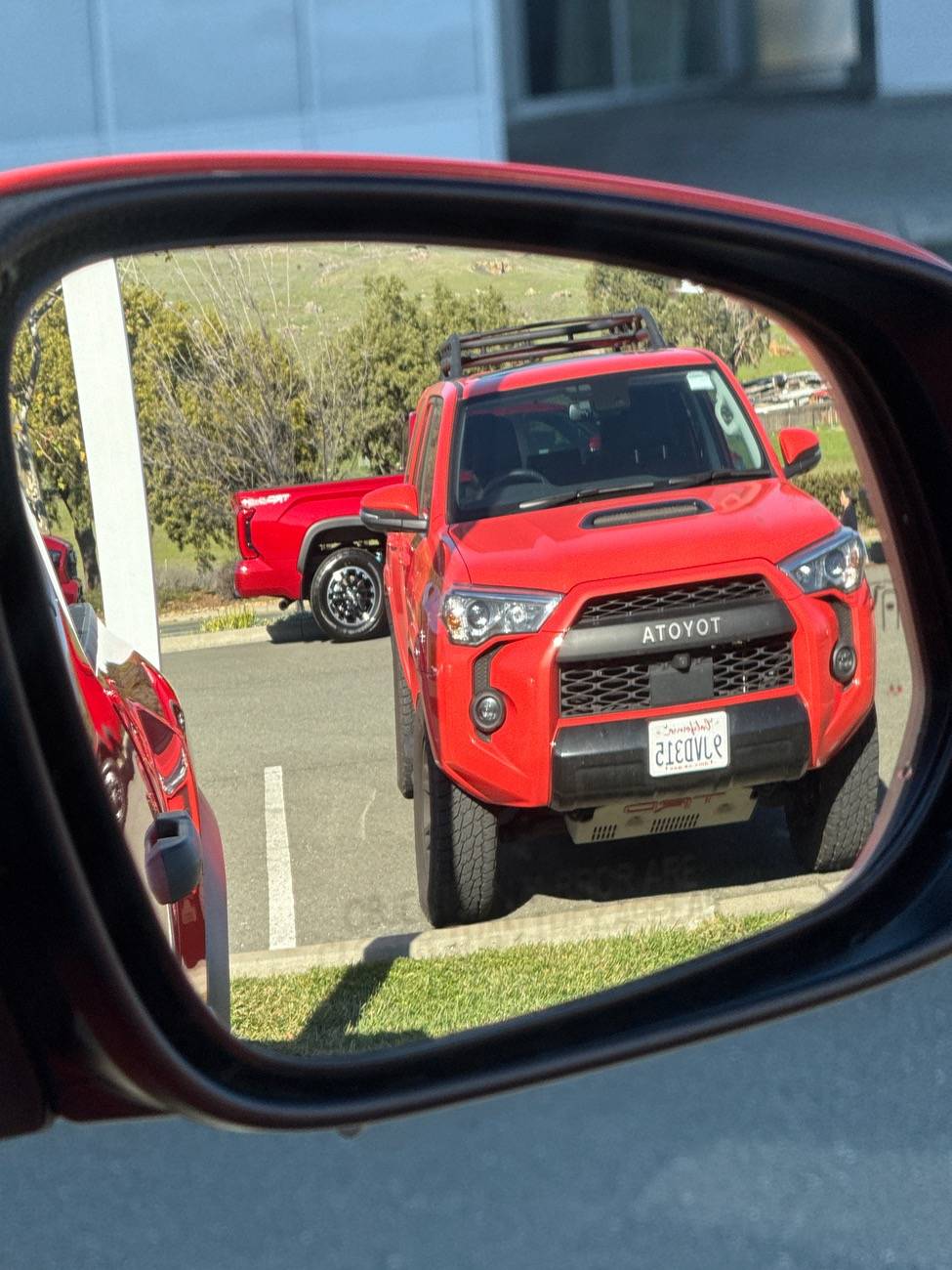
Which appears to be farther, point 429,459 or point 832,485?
point 832,485

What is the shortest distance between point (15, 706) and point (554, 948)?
58 cm

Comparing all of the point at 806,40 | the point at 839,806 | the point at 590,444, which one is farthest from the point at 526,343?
the point at 806,40

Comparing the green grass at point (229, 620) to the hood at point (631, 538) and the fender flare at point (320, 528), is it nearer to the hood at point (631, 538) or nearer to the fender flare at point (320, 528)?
the fender flare at point (320, 528)

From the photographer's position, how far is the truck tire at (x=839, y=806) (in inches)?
52.1

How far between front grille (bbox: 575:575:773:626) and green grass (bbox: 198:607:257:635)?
0.27 m

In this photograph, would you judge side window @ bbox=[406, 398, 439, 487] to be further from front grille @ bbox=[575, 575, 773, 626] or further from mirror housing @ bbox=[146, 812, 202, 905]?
mirror housing @ bbox=[146, 812, 202, 905]

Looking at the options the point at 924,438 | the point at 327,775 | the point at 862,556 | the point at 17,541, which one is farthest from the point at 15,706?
the point at 924,438

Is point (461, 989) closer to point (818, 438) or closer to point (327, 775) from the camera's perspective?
point (327, 775)

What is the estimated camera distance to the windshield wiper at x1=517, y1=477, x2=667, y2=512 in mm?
1274

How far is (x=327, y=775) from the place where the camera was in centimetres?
124

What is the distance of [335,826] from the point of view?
1239mm

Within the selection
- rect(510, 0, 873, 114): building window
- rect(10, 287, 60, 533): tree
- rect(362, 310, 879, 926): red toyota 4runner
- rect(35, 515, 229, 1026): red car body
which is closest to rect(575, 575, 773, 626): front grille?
rect(362, 310, 879, 926): red toyota 4runner

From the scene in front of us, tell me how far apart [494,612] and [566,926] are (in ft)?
0.93

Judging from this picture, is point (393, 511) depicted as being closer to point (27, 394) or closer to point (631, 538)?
point (631, 538)
